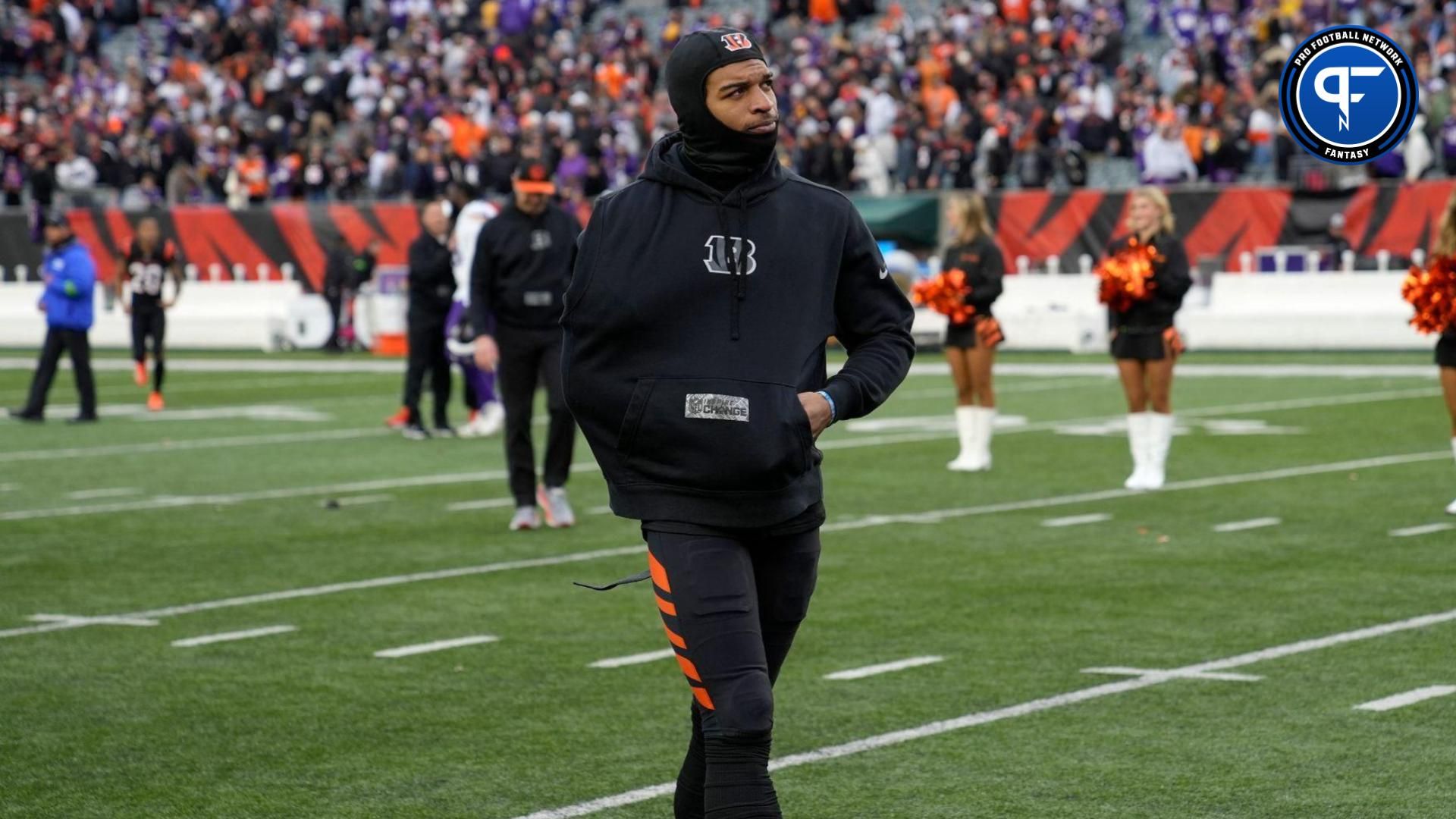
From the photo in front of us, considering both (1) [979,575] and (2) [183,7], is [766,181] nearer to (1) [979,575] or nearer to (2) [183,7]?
(1) [979,575]

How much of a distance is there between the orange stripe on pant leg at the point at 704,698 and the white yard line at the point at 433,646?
4191 millimetres

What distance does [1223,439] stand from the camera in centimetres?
1739

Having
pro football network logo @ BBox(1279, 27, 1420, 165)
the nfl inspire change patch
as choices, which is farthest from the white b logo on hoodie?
pro football network logo @ BBox(1279, 27, 1420, 165)

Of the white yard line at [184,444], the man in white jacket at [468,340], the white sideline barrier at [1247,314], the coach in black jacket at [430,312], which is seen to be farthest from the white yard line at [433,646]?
the white sideline barrier at [1247,314]

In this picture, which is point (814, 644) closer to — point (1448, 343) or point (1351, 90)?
point (1351, 90)

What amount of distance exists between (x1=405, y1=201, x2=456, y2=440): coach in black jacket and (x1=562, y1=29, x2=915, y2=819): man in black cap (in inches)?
570

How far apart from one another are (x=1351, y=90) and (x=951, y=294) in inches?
326

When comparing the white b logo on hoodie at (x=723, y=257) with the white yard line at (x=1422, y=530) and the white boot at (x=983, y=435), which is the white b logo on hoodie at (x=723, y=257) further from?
the white boot at (x=983, y=435)

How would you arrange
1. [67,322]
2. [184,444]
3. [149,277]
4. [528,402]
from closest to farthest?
1. [528,402]
2. [184,444]
3. [67,322]
4. [149,277]

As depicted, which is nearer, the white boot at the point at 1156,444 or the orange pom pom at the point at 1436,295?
the orange pom pom at the point at 1436,295

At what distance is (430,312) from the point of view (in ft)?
63.6

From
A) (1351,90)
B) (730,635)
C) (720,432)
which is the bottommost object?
(730,635)

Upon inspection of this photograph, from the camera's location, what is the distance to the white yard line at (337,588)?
9570 millimetres

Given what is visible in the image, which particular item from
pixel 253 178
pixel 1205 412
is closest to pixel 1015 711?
pixel 1205 412
